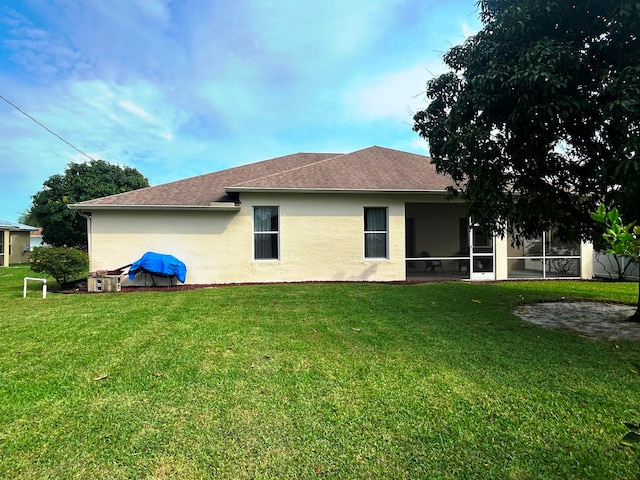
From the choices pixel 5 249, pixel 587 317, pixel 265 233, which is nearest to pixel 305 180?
pixel 265 233

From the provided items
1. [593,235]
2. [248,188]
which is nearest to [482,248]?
[593,235]

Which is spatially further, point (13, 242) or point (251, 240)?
point (13, 242)

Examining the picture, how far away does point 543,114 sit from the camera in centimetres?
517

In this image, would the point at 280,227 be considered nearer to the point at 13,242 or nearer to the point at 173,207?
the point at 173,207

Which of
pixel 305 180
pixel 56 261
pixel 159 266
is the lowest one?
pixel 159 266

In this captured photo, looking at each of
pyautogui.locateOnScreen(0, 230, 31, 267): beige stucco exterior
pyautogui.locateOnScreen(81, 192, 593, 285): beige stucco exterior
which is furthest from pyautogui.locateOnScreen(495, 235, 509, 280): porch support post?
pyautogui.locateOnScreen(0, 230, 31, 267): beige stucco exterior

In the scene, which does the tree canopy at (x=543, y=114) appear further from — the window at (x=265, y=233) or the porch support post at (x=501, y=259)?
the window at (x=265, y=233)

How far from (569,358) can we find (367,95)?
43.3 ft

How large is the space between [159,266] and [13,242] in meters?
28.0

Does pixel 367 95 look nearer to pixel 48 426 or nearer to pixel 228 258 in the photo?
pixel 228 258

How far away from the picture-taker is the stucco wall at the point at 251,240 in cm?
1156

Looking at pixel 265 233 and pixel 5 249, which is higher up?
pixel 265 233

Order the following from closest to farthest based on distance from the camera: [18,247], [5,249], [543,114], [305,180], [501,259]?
1. [543,114]
2. [305,180]
3. [501,259]
4. [5,249]
5. [18,247]

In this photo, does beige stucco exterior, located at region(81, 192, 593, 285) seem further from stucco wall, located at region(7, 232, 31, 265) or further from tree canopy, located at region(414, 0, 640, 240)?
stucco wall, located at region(7, 232, 31, 265)
